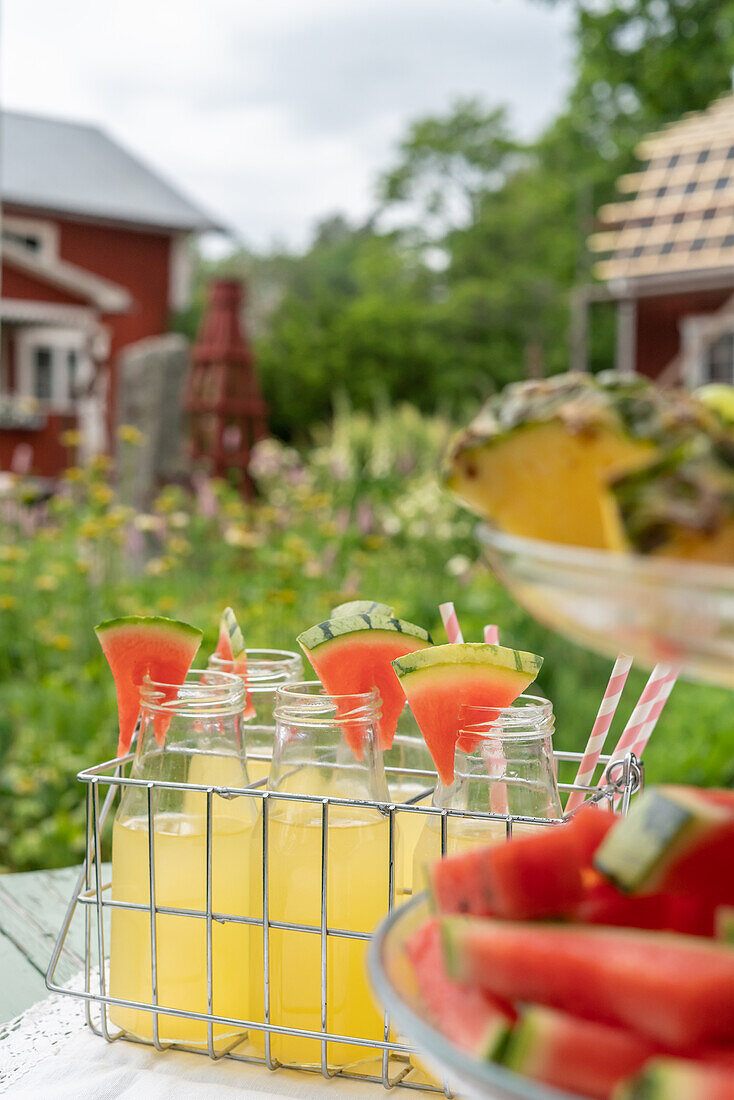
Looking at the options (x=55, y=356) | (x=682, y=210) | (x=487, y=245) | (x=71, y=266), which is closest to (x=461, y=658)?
(x=682, y=210)

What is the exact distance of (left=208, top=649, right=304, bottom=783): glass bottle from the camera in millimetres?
869

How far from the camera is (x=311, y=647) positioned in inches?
27.6

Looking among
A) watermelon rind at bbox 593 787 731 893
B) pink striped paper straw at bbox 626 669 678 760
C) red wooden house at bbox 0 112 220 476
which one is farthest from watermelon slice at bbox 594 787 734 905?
red wooden house at bbox 0 112 220 476

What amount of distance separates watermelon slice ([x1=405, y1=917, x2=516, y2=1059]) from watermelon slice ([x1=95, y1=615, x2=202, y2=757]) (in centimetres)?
37

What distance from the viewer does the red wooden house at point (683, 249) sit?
25.3 feet

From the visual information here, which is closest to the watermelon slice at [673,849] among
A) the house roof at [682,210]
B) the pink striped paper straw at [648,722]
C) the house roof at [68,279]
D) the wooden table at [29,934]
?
the pink striped paper straw at [648,722]

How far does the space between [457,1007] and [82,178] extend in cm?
1459

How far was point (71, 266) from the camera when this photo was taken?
43.2 feet

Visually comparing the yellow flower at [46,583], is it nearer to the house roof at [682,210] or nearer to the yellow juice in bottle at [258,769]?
the yellow juice in bottle at [258,769]

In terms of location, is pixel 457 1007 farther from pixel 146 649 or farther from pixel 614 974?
pixel 146 649

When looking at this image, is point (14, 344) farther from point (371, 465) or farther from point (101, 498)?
point (101, 498)

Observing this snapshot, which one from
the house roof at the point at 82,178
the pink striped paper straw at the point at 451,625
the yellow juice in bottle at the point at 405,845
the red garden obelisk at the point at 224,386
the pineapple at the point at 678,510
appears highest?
the house roof at the point at 82,178

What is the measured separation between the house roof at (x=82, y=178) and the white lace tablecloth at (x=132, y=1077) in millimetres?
13028

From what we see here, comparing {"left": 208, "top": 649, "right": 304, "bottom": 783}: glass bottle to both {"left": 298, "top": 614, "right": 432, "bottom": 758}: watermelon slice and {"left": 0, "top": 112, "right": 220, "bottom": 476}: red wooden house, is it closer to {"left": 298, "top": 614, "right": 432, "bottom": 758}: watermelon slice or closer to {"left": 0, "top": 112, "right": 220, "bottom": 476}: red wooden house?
{"left": 298, "top": 614, "right": 432, "bottom": 758}: watermelon slice
